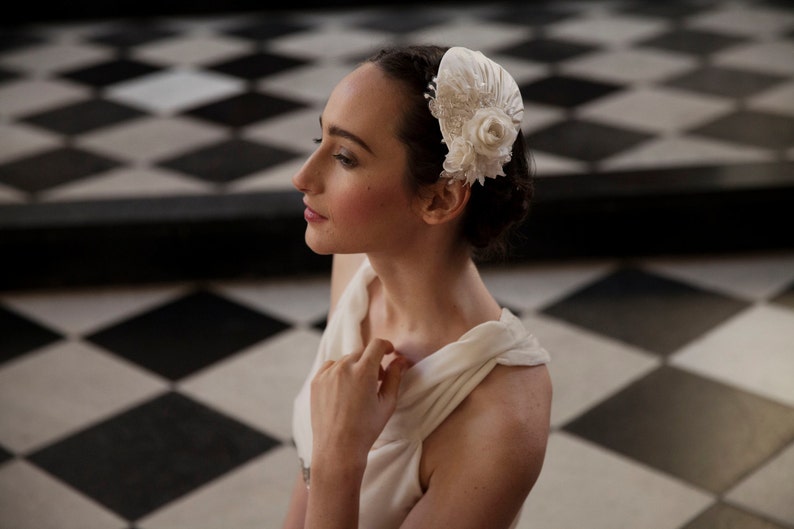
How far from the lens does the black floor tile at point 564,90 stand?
15.4 ft

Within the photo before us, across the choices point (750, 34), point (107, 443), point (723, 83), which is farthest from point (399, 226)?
point (750, 34)

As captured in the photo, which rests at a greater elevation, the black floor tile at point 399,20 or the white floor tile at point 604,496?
the black floor tile at point 399,20

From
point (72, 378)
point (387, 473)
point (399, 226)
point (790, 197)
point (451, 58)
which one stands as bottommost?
point (72, 378)

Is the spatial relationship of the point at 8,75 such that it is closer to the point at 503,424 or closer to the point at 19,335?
the point at 19,335

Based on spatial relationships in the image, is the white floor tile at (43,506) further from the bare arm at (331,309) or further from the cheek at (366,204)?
the cheek at (366,204)

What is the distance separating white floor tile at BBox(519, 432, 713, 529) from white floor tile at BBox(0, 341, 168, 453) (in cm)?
103

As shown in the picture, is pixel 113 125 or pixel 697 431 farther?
pixel 113 125

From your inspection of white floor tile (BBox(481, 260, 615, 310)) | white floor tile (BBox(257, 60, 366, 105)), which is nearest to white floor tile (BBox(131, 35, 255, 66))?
white floor tile (BBox(257, 60, 366, 105))

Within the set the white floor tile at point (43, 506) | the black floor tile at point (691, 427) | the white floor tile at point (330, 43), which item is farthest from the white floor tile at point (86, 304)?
the white floor tile at point (330, 43)

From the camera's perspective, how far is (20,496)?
247cm

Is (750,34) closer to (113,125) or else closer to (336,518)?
(113,125)

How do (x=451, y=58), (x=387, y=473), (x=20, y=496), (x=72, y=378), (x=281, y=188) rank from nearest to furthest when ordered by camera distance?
(x=451, y=58)
(x=387, y=473)
(x=20, y=496)
(x=72, y=378)
(x=281, y=188)

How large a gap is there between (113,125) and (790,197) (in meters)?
2.60

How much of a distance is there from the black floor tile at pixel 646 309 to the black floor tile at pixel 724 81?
1.57 m
